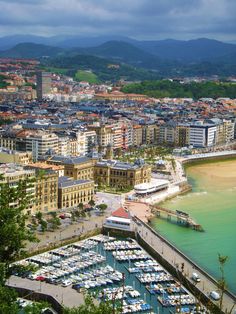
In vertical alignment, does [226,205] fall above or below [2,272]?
below

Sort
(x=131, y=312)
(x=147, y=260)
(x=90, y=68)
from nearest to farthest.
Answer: (x=131, y=312) → (x=147, y=260) → (x=90, y=68)

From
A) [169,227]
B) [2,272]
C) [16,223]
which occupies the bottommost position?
[169,227]

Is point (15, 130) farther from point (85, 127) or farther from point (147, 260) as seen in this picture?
point (147, 260)

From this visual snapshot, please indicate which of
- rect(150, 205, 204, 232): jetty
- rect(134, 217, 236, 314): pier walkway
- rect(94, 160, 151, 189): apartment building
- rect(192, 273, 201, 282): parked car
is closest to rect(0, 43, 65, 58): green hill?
rect(94, 160, 151, 189): apartment building

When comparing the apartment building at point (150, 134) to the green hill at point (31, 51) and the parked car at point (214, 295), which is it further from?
the green hill at point (31, 51)

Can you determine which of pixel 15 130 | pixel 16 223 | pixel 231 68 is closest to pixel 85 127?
pixel 15 130

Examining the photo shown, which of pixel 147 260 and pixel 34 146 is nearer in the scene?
pixel 147 260
